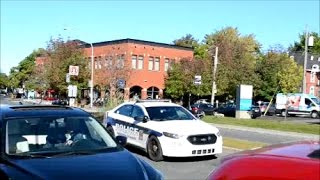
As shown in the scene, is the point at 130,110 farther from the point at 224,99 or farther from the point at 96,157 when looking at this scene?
the point at 224,99

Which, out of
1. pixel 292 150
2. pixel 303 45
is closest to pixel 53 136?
pixel 292 150

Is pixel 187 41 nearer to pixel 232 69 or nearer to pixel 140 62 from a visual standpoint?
pixel 140 62

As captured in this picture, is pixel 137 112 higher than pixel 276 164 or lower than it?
lower

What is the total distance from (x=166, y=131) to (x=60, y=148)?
662 centimetres

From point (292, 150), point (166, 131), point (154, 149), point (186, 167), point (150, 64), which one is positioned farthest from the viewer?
point (150, 64)

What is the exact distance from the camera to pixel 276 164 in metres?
3.54

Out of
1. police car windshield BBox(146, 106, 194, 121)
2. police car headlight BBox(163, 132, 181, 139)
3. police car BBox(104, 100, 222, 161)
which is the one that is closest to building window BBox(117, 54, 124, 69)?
police car BBox(104, 100, 222, 161)

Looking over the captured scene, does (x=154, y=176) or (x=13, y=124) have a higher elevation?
(x=13, y=124)

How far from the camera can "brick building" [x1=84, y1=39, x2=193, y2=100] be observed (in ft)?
210

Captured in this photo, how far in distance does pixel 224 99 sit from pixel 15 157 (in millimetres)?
66242

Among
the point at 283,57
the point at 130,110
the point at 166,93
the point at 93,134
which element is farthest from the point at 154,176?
the point at 166,93

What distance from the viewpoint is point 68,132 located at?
21.7ft

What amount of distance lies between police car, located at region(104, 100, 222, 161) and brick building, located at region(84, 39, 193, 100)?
154 feet

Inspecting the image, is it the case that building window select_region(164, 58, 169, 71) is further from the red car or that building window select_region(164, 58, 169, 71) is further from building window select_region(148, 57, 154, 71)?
the red car
